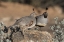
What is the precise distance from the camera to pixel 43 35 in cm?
609

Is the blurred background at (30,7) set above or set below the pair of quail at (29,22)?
above

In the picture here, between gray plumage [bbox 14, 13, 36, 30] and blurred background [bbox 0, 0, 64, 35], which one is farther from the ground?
blurred background [bbox 0, 0, 64, 35]

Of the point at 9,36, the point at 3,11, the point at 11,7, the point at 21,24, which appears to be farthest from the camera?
the point at 11,7

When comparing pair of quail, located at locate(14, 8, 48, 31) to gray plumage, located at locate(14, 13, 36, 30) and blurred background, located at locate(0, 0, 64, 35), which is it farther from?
blurred background, located at locate(0, 0, 64, 35)

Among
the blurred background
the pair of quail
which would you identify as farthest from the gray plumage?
the blurred background

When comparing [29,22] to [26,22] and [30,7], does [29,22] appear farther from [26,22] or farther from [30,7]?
[30,7]

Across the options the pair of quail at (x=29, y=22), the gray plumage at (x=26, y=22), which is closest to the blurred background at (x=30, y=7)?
the pair of quail at (x=29, y=22)

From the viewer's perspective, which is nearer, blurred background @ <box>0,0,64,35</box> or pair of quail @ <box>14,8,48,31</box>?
pair of quail @ <box>14,8,48,31</box>

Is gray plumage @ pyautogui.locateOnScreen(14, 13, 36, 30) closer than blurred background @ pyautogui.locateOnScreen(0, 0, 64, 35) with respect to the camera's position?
Yes

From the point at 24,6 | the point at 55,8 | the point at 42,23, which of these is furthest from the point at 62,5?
the point at 42,23

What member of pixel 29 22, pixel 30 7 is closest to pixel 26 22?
pixel 29 22

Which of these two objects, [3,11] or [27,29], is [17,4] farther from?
[27,29]

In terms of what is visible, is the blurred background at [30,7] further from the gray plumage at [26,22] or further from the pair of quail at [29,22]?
the gray plumage at [26,22]

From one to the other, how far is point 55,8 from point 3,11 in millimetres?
4511
